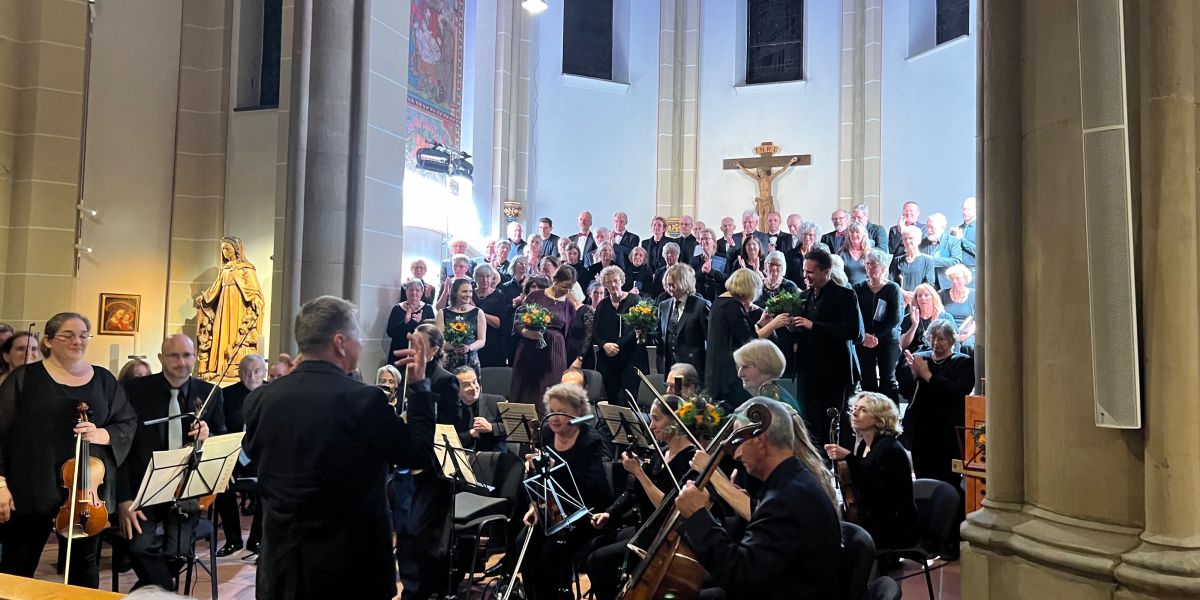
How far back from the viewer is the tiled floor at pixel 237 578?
224 inches

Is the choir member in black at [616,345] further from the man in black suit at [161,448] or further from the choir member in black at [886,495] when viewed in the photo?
the man in black suit at [161,448]

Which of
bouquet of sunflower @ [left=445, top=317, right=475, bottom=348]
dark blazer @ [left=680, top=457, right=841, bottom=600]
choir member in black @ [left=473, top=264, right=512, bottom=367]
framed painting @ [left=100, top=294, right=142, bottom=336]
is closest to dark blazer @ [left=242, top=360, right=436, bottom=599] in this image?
dark blazer @ [left=680, top=457, right=841, bottom=600]

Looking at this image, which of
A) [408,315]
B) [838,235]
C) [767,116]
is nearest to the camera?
[408,315]

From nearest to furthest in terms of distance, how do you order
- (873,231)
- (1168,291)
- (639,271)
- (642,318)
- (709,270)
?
(1168,291), (642,318), (709,270), (639,271), (873,231)

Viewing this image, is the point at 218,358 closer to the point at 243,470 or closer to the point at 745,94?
the point at 243,470

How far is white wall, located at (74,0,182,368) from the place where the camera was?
988 cm

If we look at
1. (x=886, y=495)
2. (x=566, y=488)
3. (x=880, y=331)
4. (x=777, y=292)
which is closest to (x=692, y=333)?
(x=777, y=292)

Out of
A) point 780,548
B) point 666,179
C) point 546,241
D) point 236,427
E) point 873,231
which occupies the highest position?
point 666,179

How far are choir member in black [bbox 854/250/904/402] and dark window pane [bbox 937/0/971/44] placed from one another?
9.09 meters

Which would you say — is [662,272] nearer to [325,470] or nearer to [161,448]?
[161,448]

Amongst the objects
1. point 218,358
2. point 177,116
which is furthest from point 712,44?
point 218,358

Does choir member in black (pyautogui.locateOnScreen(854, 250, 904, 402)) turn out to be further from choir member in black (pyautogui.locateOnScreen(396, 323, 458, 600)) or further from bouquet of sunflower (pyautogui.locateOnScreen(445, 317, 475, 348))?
choir member in black (pyautogui.locateOnScreen(396, 323, 458, 600))

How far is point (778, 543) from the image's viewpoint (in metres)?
3.12

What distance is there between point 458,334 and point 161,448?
129 inches
